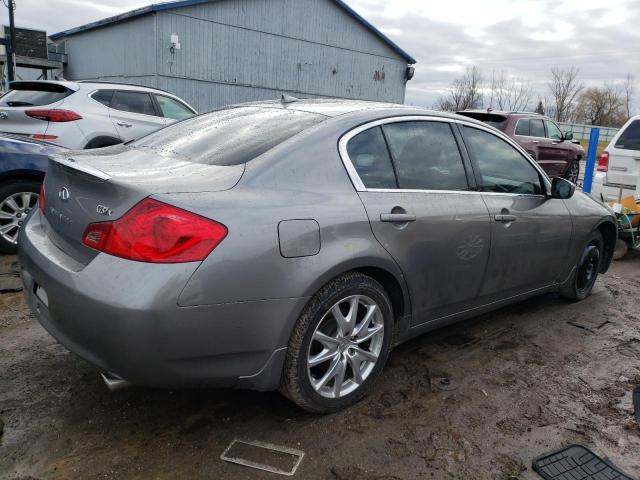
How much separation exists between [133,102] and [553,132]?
32.9ft

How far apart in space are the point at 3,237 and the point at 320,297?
154 inches

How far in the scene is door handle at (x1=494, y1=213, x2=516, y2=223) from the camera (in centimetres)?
337

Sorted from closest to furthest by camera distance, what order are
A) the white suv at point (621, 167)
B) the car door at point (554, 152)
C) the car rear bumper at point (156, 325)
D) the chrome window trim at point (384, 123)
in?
the car rear bumper at point (156, 325), the chrome window trim at point (384, 123), the white suv at point (621, 167), the car door at point (554, 152)

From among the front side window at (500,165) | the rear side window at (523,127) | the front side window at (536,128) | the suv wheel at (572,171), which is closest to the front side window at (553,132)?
the front side window at (536,128)

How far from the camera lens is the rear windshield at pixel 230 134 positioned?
8.63 feet

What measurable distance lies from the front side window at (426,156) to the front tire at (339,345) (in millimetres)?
705

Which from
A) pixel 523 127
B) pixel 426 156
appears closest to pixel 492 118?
pixel 523 127

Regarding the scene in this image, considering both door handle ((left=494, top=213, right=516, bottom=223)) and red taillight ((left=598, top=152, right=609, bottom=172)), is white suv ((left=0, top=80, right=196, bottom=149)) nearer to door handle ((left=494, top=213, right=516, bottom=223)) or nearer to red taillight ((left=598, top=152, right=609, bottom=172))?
door handle ((left=494, top=213, right=516, bottom=223))

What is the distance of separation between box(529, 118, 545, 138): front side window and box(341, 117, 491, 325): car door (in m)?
9.75

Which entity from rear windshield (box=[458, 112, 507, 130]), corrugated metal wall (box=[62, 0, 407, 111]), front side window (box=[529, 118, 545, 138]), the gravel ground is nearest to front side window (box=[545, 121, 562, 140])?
front side window (box=[529, 118, 545, 138])

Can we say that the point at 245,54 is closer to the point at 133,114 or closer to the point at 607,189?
the point at 133,114

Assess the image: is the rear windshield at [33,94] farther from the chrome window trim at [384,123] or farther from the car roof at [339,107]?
the chrome window trim at [384,123]

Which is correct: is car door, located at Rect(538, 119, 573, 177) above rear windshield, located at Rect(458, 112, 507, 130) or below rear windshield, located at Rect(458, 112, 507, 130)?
below

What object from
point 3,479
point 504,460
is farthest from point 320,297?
point 3,479
